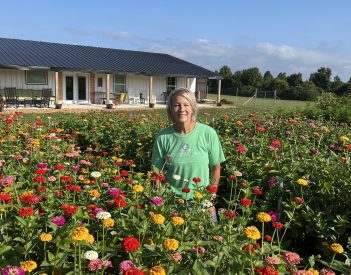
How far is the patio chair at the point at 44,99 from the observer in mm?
19734

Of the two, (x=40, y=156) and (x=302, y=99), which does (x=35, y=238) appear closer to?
(x=40, y=156)

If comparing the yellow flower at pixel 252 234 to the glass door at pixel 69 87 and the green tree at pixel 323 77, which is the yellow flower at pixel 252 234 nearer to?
the glass door at pixel 69 87

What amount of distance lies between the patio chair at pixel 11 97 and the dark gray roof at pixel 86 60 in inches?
46.1

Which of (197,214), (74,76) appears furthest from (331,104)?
(74,76)

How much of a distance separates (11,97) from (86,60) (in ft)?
20.2

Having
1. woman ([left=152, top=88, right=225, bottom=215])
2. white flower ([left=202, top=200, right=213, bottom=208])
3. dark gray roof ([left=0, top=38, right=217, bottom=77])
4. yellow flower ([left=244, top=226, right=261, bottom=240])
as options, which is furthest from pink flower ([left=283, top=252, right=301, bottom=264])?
dark gray roof ([left=0, top=38, right=217, bottom=77])

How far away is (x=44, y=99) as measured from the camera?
19844mm

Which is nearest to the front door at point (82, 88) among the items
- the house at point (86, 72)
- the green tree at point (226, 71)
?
the house at point (86, 72)

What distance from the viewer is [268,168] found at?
12.4 feet

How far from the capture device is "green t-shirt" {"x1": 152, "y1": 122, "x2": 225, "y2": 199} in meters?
3.13

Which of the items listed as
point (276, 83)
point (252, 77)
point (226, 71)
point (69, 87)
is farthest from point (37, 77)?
point (226, 71)

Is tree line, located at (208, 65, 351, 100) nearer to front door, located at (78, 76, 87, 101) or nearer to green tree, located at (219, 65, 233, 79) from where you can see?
green tree, located at (219, 65, 233, 79)

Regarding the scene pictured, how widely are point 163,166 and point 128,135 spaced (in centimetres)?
328

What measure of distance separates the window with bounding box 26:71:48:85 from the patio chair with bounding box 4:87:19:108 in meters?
2.43
